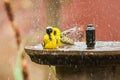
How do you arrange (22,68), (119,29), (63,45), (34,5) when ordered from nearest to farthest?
1. (63,45)
2. (22,68)
3. (119,29)
4. (34,5)

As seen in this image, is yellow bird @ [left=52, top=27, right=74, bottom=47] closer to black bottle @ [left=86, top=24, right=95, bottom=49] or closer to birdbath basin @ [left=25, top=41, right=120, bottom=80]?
birdbath basin @ [left=25, top=41, right=120, bottom=80]

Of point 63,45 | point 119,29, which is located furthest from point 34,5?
point 63,45

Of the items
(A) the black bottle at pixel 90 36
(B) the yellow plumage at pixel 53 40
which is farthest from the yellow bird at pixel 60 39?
(A) the black bottle at pixel 90 36

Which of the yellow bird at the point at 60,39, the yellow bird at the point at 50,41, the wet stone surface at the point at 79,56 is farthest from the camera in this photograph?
the yellow bird at the point at 60,39

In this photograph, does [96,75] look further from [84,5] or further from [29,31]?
[29,31]

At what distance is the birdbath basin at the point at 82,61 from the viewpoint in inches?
111

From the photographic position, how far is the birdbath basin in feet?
9.26

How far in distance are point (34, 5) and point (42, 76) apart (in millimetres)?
869

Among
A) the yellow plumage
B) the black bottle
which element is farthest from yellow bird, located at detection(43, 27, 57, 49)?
the black bottle

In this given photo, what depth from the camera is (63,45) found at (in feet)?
10.0

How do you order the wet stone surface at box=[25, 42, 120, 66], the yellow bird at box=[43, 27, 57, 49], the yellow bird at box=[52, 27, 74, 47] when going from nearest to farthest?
the wet stone surface at box=[25, 42, 120, 66], the yellow bird at box=[43, 27, 57, 49], the yellow bird at box=[52, 27, 74, 47]

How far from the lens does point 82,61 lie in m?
2.88

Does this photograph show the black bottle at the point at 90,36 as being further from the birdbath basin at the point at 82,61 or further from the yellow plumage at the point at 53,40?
the yellow plumage at the point at 53,40

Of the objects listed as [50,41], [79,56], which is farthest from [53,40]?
[79,56]
